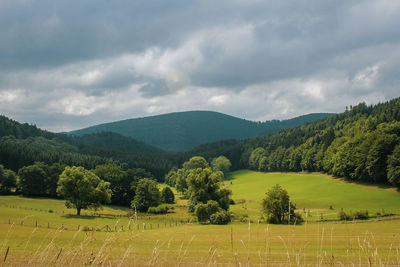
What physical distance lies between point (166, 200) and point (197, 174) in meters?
32.7

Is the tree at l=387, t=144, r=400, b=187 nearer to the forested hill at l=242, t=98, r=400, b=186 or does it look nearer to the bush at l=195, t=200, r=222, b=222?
the forested hill at l=242, t=98, r=400, b=186

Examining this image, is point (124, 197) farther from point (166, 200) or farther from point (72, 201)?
point (72, 201)

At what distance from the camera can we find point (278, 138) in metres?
192

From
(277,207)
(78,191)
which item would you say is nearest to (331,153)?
(277,207)

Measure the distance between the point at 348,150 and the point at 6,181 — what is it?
10781 cm

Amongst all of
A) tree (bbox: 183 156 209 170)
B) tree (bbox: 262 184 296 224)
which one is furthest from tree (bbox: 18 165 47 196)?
tree (bbox: 262 184 296 224)

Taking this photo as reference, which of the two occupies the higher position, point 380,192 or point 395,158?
point 395,158

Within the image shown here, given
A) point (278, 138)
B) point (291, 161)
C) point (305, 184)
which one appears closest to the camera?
point (305, 184)

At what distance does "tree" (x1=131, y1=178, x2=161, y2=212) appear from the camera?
285 feet

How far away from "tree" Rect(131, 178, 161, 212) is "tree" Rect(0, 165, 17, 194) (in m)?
40.3

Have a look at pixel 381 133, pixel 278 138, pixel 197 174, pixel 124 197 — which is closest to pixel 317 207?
pixel 197 174

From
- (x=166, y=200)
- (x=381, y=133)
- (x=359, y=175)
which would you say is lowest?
(x=166, y=200)

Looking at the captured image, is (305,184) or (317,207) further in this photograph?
(305,184)

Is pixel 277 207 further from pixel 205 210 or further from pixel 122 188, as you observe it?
pixel 122 188
